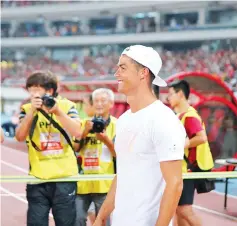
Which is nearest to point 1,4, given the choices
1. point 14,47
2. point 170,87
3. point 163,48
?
point 14,47

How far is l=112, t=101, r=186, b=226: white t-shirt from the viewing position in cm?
268

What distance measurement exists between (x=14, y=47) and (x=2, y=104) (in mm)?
9042

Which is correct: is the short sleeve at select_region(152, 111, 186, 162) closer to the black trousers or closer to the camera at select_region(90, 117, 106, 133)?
the black trousers

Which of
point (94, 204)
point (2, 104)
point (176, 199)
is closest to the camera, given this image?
point (176, 199)

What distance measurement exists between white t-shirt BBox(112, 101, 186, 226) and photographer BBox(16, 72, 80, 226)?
1.48m

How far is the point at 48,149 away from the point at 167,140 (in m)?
1.93

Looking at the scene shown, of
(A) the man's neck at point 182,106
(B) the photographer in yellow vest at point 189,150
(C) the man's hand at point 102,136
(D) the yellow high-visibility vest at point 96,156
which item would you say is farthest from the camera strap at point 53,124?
(A) the man's neck at point 182,106

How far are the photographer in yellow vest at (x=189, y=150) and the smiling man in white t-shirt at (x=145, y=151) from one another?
Answer: 95.9 inches

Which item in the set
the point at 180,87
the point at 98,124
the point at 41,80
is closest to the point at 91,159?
the point at 98,124

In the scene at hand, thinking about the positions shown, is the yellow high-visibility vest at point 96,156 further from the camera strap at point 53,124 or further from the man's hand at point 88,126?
the camera strap at point 53,124

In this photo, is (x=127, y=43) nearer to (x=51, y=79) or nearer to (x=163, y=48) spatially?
(x=163, y=48)

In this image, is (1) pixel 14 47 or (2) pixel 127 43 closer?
(2) pixel 127 43

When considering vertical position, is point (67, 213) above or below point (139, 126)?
below

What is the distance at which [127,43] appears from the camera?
42.3 m
